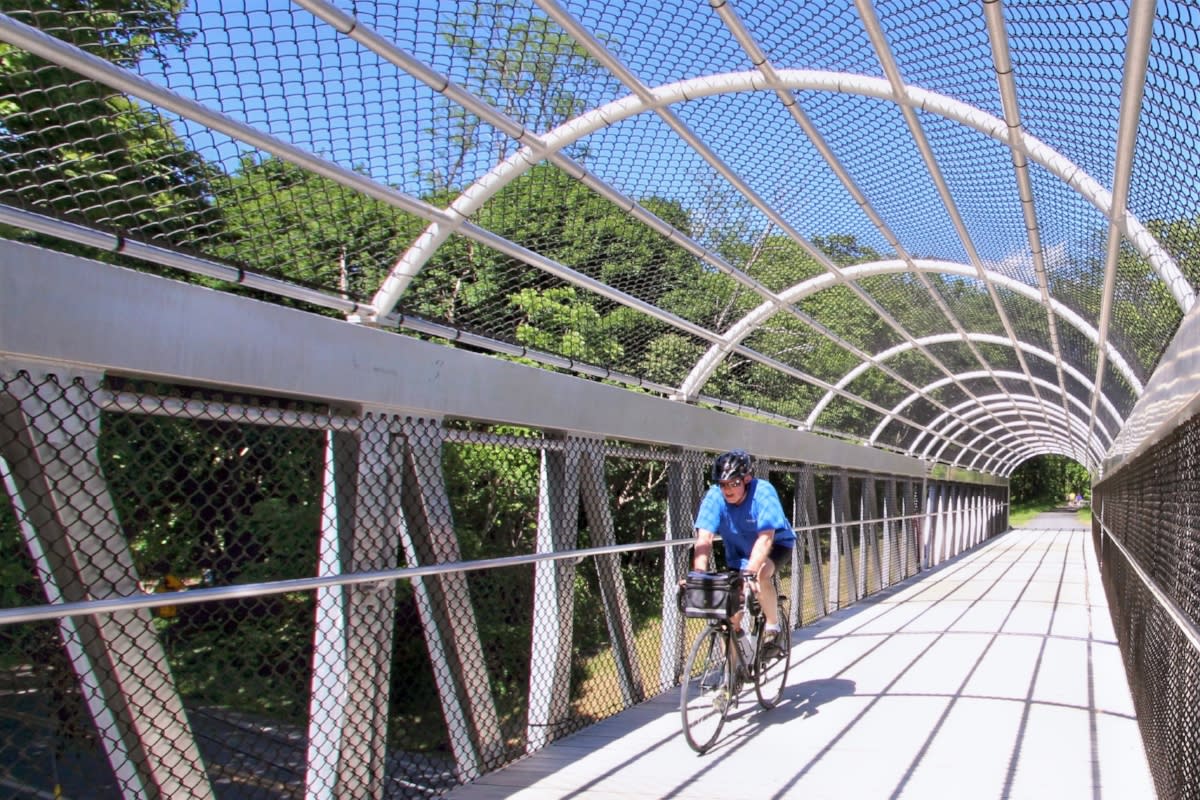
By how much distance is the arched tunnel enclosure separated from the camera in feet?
10.1

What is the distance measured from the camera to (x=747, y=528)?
538 centimetres

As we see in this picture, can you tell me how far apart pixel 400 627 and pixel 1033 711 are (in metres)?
10.2

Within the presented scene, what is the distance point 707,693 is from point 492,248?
7.85ft

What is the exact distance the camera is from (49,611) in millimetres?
2418

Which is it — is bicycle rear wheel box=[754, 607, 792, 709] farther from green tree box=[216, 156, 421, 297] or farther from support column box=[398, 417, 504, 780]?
green tree box=[216, 156, 421, 297]

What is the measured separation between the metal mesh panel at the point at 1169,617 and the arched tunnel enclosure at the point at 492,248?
1.8 inches

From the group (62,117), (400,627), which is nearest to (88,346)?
(62,117)

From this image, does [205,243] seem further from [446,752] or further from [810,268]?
[446,752]

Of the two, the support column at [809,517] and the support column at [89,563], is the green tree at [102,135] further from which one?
the support column at [809,517]

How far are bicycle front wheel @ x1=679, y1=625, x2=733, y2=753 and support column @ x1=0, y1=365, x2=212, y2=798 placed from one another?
2253mm

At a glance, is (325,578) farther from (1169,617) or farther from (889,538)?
(889,538)

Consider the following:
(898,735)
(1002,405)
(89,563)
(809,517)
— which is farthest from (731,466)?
(1002,405)

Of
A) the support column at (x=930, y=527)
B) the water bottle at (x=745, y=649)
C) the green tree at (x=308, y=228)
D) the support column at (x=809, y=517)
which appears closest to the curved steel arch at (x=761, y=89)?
the green tree at (x=308, y=228)

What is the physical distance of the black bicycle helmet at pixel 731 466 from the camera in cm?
518
